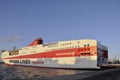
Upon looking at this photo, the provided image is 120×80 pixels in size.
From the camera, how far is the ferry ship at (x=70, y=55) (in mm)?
66938

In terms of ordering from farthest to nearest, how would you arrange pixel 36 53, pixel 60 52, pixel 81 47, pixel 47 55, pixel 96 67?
1. pixel 36 53
2. pixel 47 55
3. pixel 60 52
4. pixel 81 47
5. pixel 96 67

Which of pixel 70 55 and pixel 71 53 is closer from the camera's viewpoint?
pixel 71 53

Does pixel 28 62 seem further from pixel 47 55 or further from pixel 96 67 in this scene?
pixel 96 67

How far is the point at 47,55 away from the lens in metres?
83.9

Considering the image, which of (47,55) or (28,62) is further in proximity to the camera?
(28,62)

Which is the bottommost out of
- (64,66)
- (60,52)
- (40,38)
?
(64,66)

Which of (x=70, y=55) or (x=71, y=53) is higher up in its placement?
(x=71, y=53)

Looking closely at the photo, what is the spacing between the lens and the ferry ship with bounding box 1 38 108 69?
66.9m

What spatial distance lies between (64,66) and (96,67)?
1354 centimetres

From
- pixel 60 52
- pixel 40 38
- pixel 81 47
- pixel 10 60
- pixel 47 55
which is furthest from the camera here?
Answer: pixel 10 60

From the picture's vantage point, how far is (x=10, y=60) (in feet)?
388

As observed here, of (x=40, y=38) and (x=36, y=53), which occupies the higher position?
(x=40, y=38)

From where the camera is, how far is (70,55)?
237 feet

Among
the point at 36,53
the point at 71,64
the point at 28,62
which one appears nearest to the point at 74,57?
the point at 71,64
